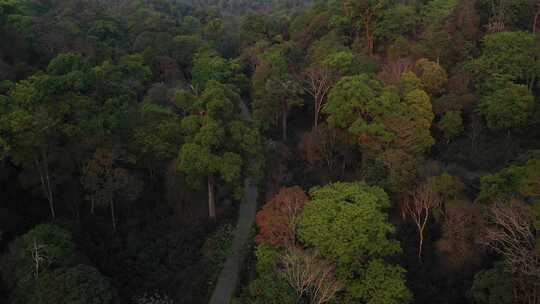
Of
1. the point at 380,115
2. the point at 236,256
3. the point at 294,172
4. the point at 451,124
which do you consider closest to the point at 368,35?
the point at 451,124

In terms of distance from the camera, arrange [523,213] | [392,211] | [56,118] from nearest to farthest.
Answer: [523,213]
[56,118]
[392,211]

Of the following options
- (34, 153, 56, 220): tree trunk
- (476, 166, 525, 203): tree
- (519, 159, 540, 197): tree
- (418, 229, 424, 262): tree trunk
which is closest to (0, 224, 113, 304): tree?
(34, 153, 56, 220): tree trunk

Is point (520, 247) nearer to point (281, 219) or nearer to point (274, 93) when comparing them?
point (281, 219)

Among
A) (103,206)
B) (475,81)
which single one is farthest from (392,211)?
(103,206)

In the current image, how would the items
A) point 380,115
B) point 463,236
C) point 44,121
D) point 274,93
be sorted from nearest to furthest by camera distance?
1. point 463,236
2. point 44,121
3. point 380,115
4. point 274,93

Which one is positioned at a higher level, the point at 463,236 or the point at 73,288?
the point at 463,236

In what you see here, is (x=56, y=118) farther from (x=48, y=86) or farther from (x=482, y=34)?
(x=482, y=34)

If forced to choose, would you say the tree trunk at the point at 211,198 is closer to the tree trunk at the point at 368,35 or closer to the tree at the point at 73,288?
the tree at the point at 73,288
